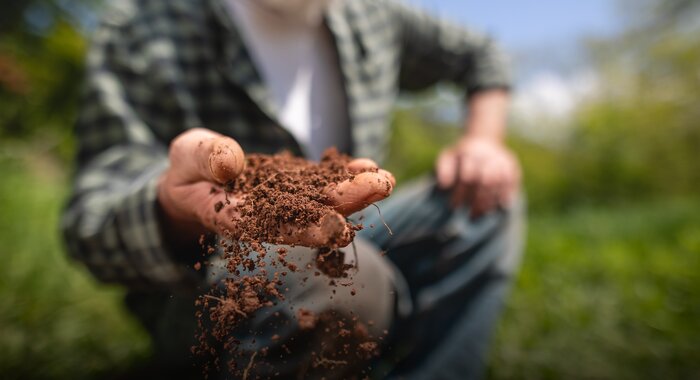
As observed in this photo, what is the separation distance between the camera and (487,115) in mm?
1825

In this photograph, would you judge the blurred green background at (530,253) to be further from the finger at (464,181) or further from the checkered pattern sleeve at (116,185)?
the checkered pattern sleeve at (116,185)

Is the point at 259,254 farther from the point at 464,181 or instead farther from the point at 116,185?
the point at 464,181

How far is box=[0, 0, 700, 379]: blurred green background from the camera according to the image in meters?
2.04

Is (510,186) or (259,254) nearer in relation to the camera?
(259,254)

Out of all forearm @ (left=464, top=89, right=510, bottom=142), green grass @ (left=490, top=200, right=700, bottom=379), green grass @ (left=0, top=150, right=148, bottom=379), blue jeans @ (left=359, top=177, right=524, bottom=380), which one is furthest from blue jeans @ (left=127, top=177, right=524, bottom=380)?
green grass @ (left=0, top=150, right=148, bottom=379)

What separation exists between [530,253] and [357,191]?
135 inches

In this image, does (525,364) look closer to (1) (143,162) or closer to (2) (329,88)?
(2) (329,88)

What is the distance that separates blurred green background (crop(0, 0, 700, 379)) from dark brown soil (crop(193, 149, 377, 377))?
1522 mm

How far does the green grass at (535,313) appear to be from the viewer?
196 centimetres

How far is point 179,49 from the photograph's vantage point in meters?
1.29

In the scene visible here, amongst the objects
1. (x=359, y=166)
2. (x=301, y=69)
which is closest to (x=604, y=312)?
(x=301, y=69)

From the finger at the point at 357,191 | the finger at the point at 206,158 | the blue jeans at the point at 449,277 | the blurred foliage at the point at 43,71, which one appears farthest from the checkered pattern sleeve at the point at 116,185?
the blurred foliage at the point at 43,71

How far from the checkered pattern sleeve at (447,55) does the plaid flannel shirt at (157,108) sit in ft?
1.00

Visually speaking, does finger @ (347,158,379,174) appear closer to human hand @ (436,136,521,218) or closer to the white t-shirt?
the white t-shirt
